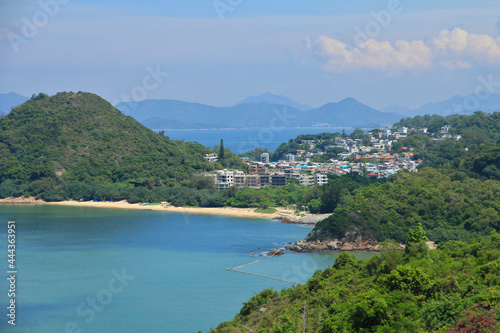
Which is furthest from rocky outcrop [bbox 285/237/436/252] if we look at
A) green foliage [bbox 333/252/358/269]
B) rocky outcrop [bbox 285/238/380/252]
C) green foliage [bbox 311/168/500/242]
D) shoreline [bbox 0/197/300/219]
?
shoreline [bbox 0/197/300/219]

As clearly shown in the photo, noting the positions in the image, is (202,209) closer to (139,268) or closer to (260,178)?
(260,178)

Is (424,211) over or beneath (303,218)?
over

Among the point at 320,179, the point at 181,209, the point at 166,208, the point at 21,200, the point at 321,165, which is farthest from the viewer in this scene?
the point at 321,165

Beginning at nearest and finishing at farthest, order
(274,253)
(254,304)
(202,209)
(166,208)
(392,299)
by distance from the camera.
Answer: (392,299)
(254,304)
(274,253)
(202,209)
(166,208)

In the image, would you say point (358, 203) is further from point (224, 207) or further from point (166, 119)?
point (166, 119)

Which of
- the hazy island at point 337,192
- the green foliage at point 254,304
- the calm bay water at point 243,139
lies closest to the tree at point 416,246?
the hazy island at point 337,192

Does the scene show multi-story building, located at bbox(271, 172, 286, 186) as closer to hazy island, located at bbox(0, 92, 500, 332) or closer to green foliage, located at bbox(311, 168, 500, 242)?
hazy island, located at bbox(0, 92, 500, 332)

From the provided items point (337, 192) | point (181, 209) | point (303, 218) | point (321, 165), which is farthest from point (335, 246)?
point (321, 165)

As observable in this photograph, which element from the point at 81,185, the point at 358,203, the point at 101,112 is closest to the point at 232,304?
the point at 358,203
